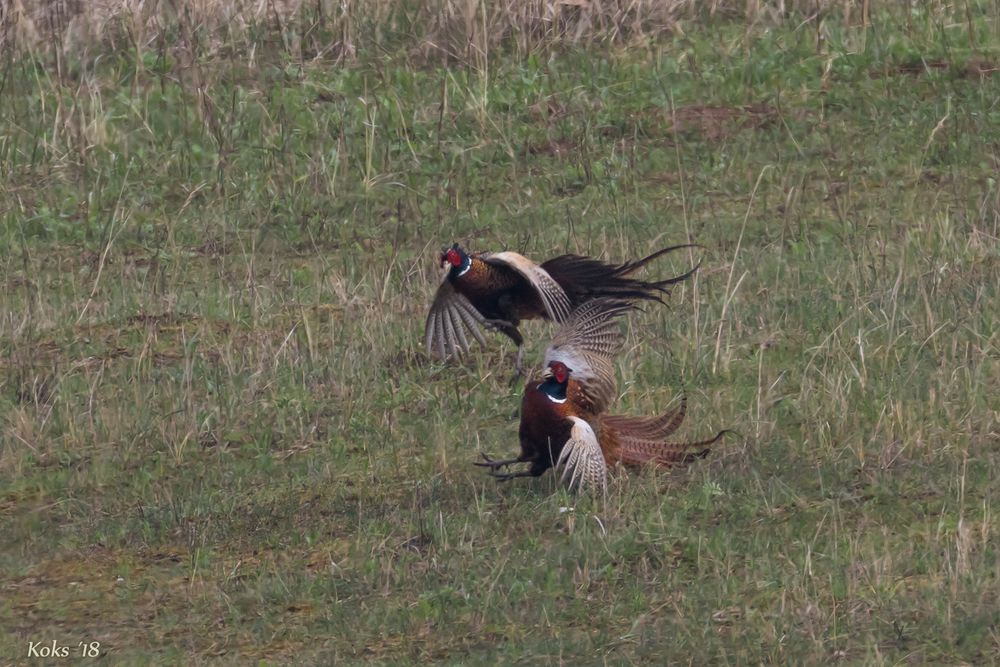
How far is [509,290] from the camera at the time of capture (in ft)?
26.6

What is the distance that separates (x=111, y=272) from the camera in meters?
10.0

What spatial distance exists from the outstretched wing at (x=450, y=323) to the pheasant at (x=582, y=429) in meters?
0.89

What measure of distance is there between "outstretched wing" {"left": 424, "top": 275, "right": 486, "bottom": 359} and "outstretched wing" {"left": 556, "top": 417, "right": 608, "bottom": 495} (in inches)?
60.6

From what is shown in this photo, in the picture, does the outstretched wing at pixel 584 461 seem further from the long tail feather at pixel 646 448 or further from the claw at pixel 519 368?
the claw at pixel 519 368

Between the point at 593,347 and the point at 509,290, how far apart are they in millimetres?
821

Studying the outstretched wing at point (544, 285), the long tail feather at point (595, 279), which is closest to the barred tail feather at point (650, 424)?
the outstretched wing at point (544, 285)

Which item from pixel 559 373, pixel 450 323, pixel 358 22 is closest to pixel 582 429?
pixel 559 373

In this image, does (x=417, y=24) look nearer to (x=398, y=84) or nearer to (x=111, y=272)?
(x=398, y=84)

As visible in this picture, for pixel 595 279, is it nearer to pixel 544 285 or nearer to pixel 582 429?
pixel 544 285

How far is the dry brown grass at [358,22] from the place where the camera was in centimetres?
1188

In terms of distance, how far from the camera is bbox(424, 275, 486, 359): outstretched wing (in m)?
8.16

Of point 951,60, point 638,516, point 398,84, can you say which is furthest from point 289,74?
point 638,516

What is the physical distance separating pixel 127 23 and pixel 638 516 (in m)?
7.02

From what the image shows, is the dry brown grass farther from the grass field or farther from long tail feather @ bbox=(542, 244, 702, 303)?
long tail feather @ bbox=(542, 244, 702, 303)
